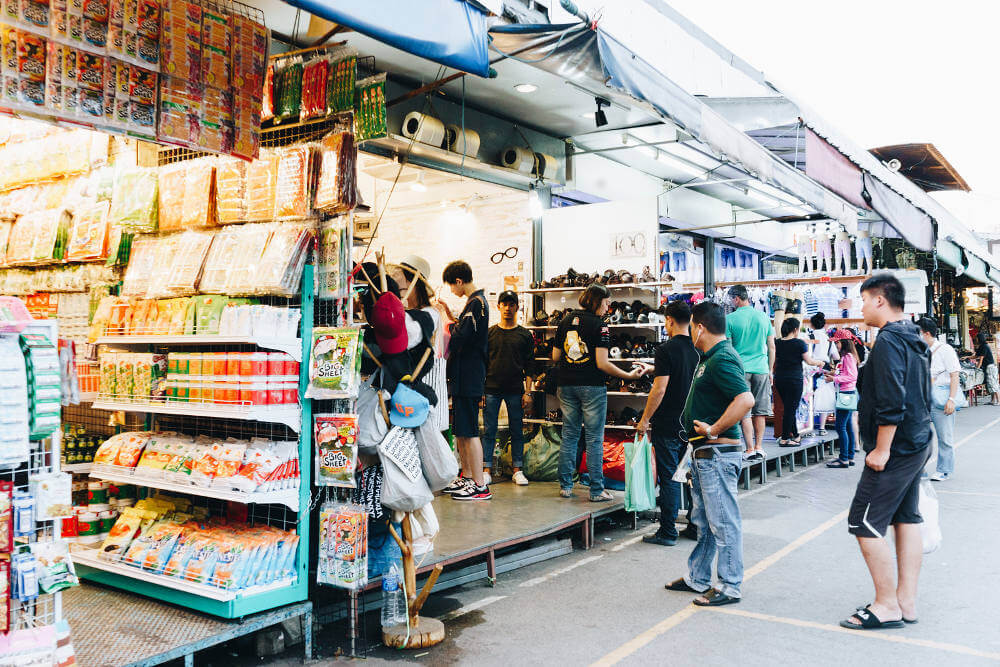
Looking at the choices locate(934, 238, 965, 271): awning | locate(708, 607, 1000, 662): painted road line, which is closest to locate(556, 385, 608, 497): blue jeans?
locate(708, 607, 1000, 662): painted road line

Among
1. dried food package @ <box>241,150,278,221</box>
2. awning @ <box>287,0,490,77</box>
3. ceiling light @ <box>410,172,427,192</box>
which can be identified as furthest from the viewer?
ceiling light @ <box>410,172,427,192</box>

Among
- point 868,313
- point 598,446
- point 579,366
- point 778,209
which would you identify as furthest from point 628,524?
point 778,209

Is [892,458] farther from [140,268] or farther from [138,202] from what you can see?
[138,202]

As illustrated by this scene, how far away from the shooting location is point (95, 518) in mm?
4578

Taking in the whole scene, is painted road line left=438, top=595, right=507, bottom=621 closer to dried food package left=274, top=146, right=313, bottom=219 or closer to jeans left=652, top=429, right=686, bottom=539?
jeans left=652, top=429, right=686, bottom=539

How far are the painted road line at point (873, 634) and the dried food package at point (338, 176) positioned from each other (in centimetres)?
325

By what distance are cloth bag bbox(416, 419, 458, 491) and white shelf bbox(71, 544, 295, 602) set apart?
92 cm

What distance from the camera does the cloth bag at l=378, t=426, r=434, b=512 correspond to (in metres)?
4.03

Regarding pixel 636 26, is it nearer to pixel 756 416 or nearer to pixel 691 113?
pixel 691 113

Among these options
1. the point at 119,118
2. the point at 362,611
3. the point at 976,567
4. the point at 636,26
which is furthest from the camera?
the point at 636,26

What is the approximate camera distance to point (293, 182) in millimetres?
4109

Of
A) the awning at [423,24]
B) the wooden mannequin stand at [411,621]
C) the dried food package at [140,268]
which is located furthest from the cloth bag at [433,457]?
the awning at [423,24]

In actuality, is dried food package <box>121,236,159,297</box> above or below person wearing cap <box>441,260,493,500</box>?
above

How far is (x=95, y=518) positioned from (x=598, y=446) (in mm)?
3902
